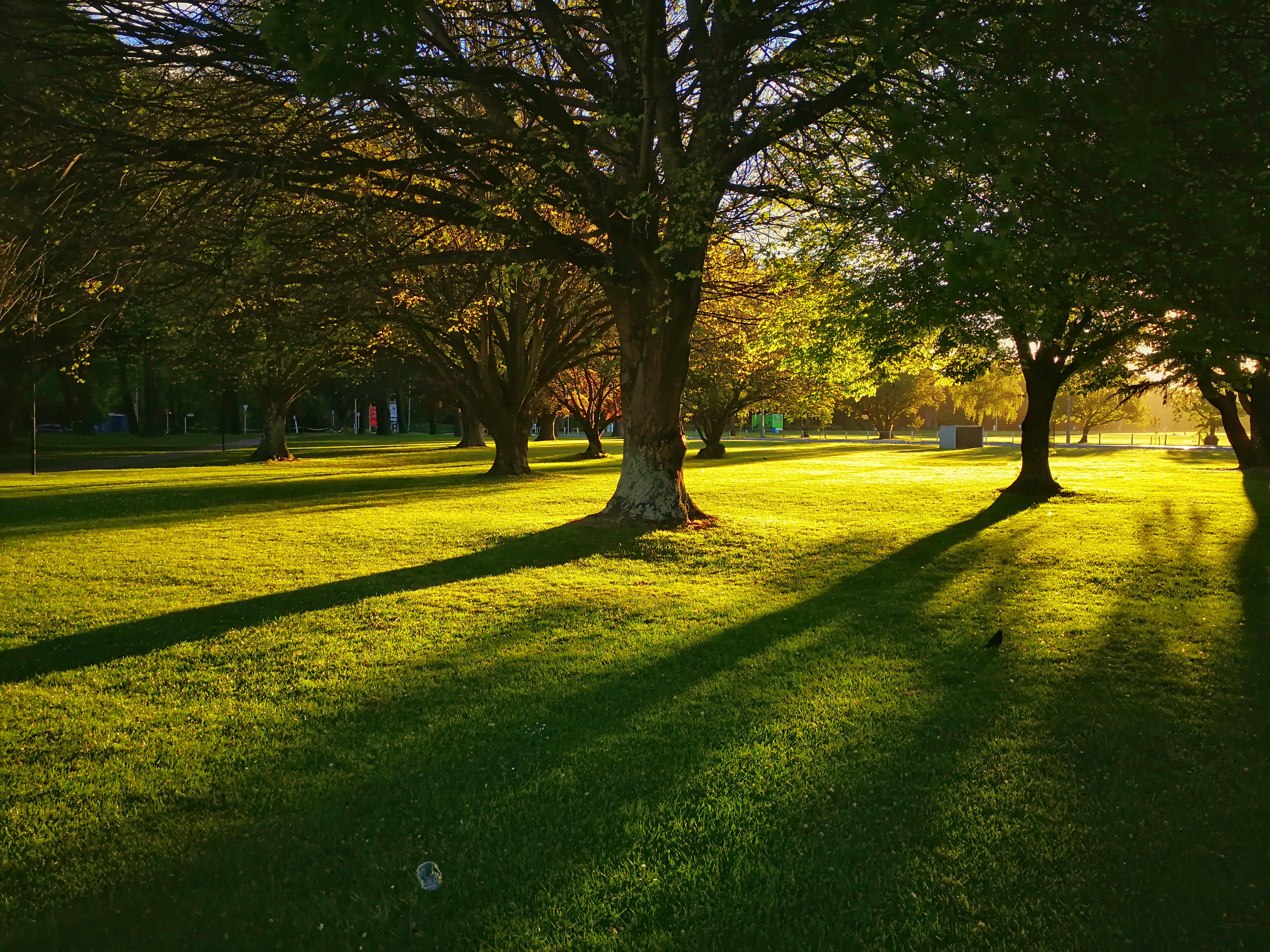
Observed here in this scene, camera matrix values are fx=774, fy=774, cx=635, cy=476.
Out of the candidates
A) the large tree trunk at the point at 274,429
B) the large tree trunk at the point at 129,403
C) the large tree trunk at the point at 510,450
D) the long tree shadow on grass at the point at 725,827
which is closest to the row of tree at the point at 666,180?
the long tree shadow on grass at the point at 725,827

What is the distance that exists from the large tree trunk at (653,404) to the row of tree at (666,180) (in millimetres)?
55

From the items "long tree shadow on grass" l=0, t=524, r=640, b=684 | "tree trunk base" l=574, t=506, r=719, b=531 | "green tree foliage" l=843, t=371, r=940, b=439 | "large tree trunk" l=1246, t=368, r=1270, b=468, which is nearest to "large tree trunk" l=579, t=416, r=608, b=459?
"large tree trunk" l=1246, t=368, r=1270, b=468

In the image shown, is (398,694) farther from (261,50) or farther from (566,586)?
(261,50)

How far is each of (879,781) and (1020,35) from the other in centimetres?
431

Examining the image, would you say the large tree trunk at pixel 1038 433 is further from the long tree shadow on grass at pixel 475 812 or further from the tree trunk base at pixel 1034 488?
the long tree shadow on grass at pixel 475 812

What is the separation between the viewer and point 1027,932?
3.14 metres

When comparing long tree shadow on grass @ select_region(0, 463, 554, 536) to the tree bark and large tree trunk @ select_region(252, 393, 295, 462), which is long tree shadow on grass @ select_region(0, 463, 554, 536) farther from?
the tree bark

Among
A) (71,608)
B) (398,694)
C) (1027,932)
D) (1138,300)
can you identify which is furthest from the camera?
(71,608)

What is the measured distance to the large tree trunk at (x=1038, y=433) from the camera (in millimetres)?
20672

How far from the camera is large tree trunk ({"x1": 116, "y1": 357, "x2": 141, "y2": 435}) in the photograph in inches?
2152

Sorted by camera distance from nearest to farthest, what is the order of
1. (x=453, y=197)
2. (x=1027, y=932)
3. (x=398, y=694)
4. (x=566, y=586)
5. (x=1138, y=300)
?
1. (x=1027, y=932)
2. (x=1138, y=300)
3. (x=398, y=694)
4. (x=566, y=586)
5. (x=453, y=197)

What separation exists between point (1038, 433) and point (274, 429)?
32920 mm

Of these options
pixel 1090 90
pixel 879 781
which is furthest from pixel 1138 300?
pixel 879 781

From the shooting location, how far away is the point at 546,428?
70688 mm
